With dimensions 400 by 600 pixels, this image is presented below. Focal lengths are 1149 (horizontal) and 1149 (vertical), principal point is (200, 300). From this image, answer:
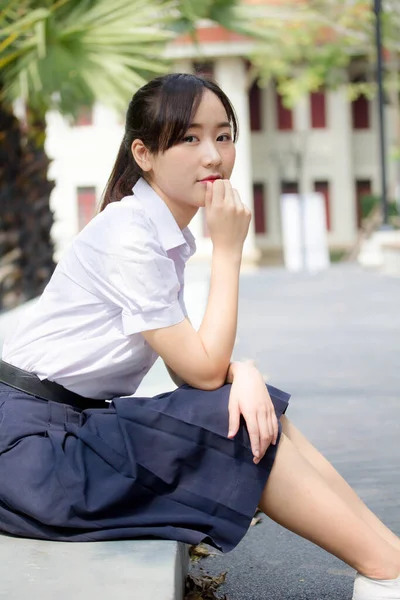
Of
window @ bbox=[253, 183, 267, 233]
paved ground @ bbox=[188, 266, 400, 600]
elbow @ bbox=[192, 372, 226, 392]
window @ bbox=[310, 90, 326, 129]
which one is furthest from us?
window @ bbox=[253, 183, 267, 233]

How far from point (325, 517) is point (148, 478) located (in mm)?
383

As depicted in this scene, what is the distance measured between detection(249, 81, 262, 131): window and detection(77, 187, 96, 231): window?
18.9 ft

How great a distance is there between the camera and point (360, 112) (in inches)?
1487

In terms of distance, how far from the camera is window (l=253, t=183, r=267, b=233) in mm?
37625

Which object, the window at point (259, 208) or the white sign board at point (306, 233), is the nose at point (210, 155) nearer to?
the white sign board at point (306, 233)

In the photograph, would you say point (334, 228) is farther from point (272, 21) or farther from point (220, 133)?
point (220, 133)

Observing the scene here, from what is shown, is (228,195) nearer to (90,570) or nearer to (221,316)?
(221,316)

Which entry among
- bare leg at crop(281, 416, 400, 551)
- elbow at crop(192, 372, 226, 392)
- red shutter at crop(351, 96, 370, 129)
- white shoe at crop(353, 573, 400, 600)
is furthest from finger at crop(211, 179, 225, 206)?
red shutter at crop(351, 96, 370, 129)

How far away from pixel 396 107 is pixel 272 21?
1391cm

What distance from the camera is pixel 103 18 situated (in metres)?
8.64

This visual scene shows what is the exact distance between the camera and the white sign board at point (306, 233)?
2261 centimetres

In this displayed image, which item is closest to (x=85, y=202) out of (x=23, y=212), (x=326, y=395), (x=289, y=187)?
(x=289, y=187)

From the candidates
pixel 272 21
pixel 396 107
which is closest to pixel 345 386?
pixel 272 21

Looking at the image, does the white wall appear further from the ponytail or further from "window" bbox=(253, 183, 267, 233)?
the ponytail
